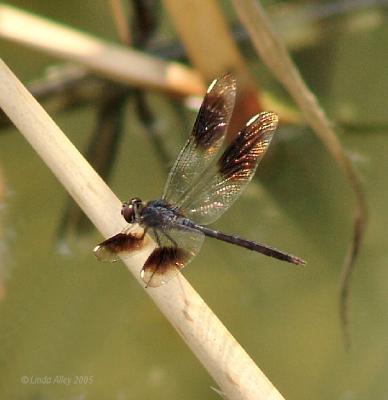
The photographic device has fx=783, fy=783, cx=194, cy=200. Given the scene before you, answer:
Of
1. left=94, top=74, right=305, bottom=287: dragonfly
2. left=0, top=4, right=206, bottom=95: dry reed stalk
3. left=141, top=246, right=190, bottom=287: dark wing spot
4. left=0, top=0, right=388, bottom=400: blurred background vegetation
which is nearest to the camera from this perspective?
left=141, top=246, right=190, bottom=287: dark wing spot

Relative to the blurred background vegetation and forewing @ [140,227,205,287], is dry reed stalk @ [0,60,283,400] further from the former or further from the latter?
the blurred background vegetation

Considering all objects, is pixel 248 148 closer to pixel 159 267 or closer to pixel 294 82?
pixel 294 82

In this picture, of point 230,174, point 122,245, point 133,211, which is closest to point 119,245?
point 122,245

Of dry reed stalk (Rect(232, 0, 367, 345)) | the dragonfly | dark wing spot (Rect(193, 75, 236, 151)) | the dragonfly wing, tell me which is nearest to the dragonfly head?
the dragonfly

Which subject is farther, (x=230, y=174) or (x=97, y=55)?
(x=97, y=55)

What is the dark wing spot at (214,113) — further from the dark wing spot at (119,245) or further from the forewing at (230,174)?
the dark wing spot at (119,245)
